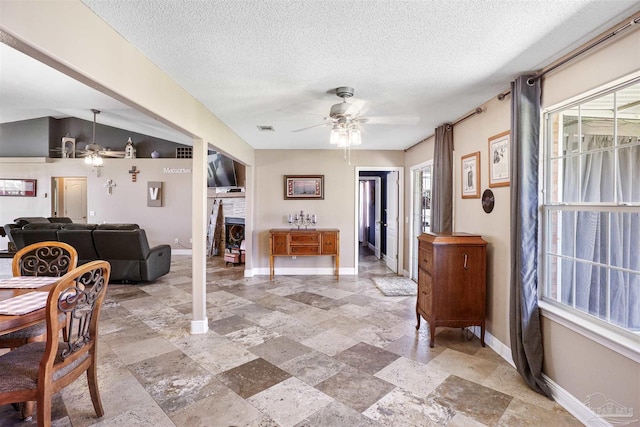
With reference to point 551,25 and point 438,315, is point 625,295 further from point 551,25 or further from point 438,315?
point 551,25

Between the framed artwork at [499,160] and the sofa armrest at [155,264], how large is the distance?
5249mm

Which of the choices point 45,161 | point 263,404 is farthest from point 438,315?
point 45,161

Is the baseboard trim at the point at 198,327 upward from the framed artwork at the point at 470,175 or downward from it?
downward

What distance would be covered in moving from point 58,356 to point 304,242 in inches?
154

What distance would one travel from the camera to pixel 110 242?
479 cm

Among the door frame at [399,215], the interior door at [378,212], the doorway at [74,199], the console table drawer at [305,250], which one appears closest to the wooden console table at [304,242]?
the console table drawer at [305,250]

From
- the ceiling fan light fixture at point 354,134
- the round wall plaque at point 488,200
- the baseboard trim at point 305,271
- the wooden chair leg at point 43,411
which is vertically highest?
the ceiling fan light fixture at point 354,134

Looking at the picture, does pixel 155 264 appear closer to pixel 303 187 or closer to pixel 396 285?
pixel 303 187

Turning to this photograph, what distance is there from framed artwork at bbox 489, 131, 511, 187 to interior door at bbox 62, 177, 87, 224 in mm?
10802

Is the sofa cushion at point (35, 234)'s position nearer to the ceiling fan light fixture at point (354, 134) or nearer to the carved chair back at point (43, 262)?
the carved chair back at point (43, 262)

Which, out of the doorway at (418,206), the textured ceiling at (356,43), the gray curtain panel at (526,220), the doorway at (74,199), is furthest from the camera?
the doorway at (74,199)

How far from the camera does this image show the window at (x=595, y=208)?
1778 mm

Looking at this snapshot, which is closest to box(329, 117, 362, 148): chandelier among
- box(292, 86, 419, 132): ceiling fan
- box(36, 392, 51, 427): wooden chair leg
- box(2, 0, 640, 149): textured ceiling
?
box(292, 86, 419, 132): ceiling fan

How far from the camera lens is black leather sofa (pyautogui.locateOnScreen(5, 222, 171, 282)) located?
187 inches
